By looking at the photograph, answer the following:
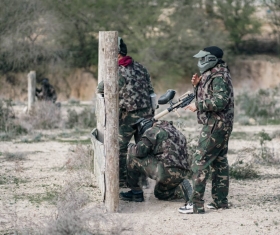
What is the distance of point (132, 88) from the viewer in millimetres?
8719

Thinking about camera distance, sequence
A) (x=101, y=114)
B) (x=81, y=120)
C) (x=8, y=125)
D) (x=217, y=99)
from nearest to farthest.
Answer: (x=217, y=99), (x=101, y=114), (x=8, y=125), (x=81, y=120)

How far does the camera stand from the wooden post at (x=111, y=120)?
7770 mm

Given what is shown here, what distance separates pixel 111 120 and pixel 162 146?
67 cm

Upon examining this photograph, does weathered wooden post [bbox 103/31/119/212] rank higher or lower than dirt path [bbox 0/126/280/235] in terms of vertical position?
higher

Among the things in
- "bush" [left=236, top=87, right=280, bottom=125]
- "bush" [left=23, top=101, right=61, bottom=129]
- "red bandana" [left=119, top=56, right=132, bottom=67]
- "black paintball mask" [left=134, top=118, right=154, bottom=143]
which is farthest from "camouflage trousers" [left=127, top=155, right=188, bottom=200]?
"bush" [left=236, top=87, right=280, bottom=125]

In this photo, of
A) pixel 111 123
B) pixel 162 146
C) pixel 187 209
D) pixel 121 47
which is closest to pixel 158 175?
pixel 162 146

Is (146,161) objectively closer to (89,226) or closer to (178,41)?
(89,226)

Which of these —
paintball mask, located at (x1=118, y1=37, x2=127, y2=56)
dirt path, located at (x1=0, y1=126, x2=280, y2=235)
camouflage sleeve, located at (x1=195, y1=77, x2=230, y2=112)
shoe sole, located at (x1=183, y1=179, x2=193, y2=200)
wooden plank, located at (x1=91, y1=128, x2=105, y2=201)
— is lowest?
dirt path, located at (x1=0, y1=126, x2=280, y2=235)

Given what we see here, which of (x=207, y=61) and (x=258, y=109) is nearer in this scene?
(x=207, y=61)

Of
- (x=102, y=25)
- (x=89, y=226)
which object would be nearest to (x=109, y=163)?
(x=89, y=226)

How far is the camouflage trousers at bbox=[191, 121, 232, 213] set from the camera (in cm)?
757

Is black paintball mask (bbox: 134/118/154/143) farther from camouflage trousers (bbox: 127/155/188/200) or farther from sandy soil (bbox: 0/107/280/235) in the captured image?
sandy soil (bbox: 0/107/280/235)

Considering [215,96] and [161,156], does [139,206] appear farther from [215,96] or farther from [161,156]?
[215,96]

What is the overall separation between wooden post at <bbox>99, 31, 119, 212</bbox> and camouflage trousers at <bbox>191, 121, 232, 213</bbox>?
0.84m
